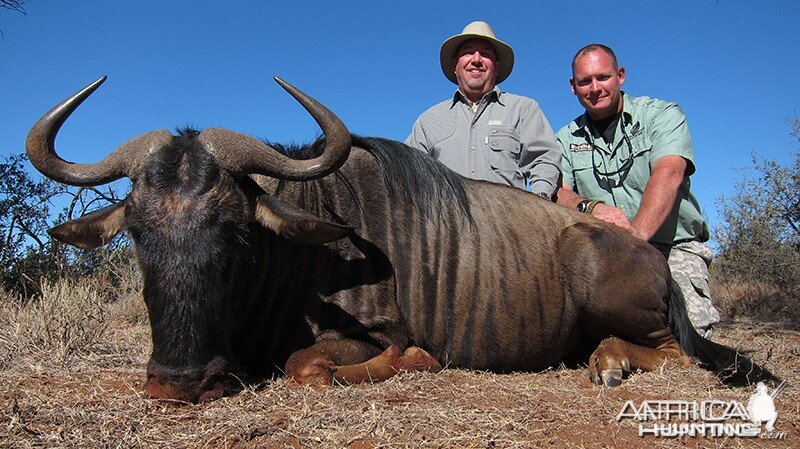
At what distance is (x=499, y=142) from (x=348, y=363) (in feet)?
10.6

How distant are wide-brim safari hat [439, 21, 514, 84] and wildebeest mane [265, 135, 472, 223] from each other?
2.61 metres

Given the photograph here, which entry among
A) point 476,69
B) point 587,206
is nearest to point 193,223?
point 587,206

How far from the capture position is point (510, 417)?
2811 millimetres

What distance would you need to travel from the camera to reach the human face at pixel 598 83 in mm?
5984

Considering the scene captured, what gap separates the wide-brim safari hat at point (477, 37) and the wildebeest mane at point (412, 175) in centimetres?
261

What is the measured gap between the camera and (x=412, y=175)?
4.24 meters

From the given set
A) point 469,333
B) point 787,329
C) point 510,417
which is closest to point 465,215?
point 469,333

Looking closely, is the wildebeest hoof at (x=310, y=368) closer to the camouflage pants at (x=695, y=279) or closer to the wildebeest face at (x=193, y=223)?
the wildebeest face at (x=193, y=223)

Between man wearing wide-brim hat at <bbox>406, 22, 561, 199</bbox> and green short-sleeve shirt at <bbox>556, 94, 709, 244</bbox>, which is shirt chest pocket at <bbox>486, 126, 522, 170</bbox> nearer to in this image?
man wearing wide-brim hat at <bbox>406, 22, 561, 199</bbox>

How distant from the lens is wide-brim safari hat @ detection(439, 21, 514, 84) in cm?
650

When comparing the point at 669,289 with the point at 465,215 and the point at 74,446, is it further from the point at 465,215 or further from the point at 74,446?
the point at 74,446

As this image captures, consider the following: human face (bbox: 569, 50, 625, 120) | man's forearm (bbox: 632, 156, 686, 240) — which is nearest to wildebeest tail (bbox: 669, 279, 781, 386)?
man's forearm (bbox: 632, 156, 686, 240)

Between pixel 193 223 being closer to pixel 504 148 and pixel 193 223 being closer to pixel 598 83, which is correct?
pixel 504 148

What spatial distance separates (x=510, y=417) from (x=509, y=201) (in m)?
2.18
